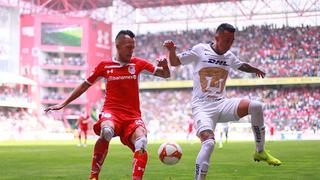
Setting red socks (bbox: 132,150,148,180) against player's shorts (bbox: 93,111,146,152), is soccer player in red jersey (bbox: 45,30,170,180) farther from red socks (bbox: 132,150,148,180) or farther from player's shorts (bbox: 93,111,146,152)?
red socks (bbox: 132,150,148,180)

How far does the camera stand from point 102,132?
7.85 m

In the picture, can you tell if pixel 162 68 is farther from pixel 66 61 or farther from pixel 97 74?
pixel 66 61

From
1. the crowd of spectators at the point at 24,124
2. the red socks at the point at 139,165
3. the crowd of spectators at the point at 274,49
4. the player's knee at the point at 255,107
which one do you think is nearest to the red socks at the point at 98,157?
the red socks at the point at 139,165

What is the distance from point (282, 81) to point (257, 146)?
166 ft

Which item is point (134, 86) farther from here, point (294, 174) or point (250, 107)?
point (294, 174)

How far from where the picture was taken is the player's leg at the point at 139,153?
7.55 m

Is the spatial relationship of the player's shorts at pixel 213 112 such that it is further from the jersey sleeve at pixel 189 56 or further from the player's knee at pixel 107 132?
the player's knee at pixel 107 132

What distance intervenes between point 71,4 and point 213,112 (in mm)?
64749

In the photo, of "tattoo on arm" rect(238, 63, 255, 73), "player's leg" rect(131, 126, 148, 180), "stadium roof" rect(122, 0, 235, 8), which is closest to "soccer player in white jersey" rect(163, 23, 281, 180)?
"tattoo on arm" rect(238, 63, 255, 73)

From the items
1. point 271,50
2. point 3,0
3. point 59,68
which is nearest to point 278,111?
point 271,50

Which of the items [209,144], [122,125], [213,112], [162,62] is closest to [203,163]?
[209,144]

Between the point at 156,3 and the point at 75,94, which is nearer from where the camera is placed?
the point at 75,94

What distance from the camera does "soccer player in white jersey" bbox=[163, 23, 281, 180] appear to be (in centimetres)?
805

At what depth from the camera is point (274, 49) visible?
6125 centimetres
